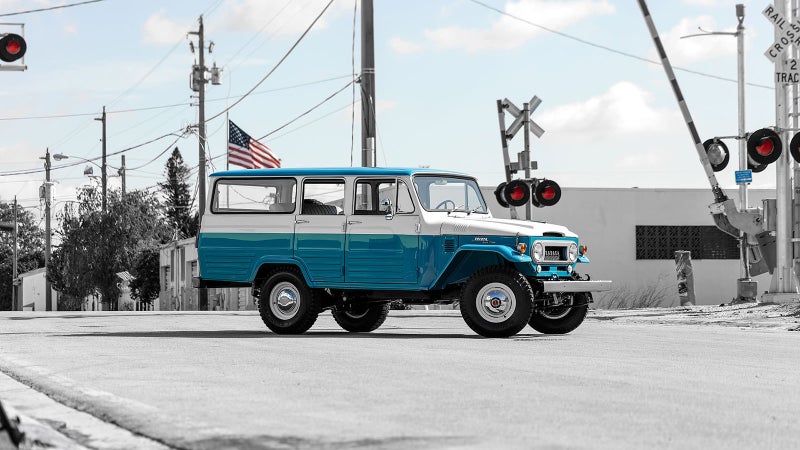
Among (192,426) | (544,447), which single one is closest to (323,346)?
(192,426)

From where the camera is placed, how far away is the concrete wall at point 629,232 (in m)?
39.2

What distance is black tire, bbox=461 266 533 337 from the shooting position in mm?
15977

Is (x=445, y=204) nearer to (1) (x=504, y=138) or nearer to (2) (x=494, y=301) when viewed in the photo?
(2) (x=494, y=301)

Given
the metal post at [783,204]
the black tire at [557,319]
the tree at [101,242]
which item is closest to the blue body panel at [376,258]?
the black tire at [557,319]

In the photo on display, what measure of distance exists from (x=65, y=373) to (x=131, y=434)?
4.16m

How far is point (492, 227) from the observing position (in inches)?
Result: 642

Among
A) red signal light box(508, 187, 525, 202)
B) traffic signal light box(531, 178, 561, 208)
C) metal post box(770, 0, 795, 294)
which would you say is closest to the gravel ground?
metal post box(770, 0, 795, 294)

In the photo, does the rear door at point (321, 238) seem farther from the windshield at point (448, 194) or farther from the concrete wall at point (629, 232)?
the concrete wall at point (629, 232)

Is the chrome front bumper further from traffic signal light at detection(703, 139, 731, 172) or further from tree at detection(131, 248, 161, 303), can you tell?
tree at detection(131, 248, 161, 303)

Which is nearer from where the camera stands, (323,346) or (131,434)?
(131,434)

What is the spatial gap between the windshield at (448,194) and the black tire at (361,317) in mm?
2069

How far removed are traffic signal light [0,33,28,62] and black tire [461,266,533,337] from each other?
7.24 m

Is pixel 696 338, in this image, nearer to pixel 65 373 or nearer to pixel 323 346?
pixel 323 346

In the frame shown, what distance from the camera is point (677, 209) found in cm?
3972
